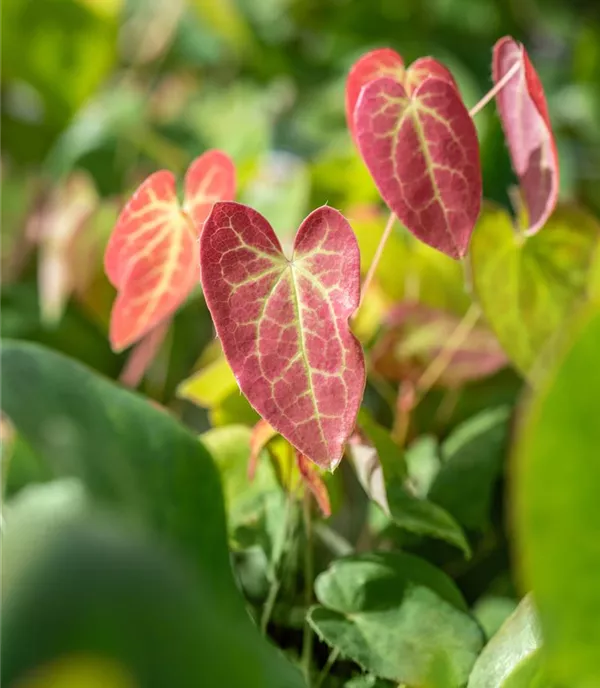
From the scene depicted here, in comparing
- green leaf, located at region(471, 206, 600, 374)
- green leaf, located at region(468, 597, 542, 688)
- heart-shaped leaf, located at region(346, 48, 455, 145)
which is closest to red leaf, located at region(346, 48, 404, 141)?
heart-shaped leaf, located at region(346, 48, 455, 145)

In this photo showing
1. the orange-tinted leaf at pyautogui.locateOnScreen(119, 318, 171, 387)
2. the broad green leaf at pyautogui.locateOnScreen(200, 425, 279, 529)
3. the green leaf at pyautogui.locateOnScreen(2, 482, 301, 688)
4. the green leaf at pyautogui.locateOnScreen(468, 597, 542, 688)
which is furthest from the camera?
the orange-tinted leaf at pyautogui.locateOnScreen(119, 318, 171, 387)

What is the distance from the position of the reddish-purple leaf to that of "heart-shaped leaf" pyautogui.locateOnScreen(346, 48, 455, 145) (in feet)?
0.54

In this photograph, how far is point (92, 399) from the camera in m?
0.30

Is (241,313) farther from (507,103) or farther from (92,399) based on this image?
(507,103)

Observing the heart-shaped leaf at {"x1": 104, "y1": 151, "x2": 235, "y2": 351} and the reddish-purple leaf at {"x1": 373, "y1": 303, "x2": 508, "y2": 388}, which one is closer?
the heart-shaped leaf at {"x1": 104, "y1": 151, "x2": 235, "y2": 351}

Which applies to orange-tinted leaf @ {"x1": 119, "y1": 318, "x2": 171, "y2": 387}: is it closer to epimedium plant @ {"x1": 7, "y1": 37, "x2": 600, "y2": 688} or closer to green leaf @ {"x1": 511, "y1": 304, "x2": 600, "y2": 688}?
epimedium plant @ {"x1": 7, "y1": 37, "x2": 600, "y2": 688}

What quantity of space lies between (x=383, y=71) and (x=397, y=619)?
251 mm

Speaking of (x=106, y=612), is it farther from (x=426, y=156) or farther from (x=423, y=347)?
(x=423, y=347)

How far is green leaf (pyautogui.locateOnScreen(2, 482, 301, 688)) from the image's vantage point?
0.62ft

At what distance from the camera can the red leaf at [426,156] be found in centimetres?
32

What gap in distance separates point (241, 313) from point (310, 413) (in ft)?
0.15

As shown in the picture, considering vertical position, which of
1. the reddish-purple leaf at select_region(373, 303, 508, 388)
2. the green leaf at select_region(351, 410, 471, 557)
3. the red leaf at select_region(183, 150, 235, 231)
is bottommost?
the green leaf at select_region(351, 410, 471, 557)

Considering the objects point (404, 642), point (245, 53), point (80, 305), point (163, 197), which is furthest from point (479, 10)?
point (404, 642)

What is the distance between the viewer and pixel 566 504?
0.21 m
